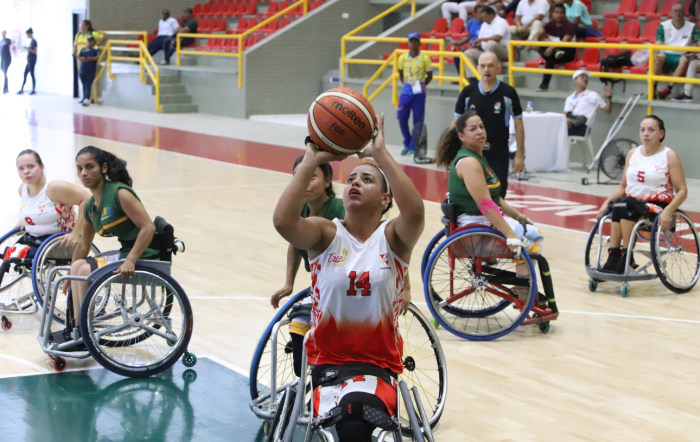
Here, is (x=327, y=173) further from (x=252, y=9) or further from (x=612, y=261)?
(x=252, y=9)

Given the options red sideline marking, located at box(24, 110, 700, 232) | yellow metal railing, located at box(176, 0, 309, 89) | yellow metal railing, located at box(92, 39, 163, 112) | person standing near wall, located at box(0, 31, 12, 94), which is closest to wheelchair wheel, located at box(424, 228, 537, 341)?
red sideline marking, located at box(24, 110, 700, 232)

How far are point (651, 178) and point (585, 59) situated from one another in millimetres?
8304

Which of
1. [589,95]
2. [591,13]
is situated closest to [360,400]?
[589,95]

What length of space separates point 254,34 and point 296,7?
3.90 feet

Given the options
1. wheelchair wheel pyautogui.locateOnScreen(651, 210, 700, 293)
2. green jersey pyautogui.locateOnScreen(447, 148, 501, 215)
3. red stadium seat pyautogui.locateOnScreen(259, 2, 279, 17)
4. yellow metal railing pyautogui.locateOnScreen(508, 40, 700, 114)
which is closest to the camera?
green jersey pyautogui.locateOnScreen(447, 148, 501, 215)

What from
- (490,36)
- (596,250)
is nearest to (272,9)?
(490,36)

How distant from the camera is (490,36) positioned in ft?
49.3

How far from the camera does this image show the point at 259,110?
20141 millimetres

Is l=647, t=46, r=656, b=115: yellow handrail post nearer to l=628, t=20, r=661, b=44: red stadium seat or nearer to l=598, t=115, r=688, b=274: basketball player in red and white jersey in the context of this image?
l=628, t=20, r=661, b=44: red stadium seat

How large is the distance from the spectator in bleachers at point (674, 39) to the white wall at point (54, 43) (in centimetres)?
1709

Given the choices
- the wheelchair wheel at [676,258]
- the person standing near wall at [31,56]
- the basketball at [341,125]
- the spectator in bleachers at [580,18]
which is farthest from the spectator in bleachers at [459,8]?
the basketball at [341,125]

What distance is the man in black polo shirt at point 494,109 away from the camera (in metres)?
7.21

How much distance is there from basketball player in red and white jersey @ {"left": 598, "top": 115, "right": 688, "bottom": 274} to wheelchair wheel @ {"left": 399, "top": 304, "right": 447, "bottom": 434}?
1812mm

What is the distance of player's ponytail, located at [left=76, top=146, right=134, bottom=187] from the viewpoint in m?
4.82
